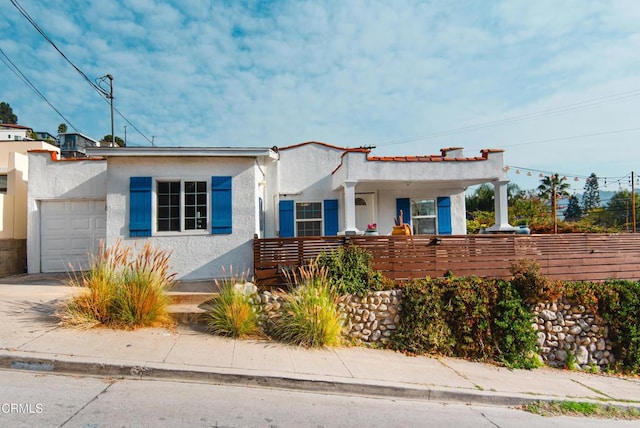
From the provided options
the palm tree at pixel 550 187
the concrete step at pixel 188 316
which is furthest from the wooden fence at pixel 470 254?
the palm tree at pixel 550 187

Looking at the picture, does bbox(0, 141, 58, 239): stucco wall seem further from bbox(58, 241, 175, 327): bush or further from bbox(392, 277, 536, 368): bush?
bbox(392, 277, 536, 368): bush

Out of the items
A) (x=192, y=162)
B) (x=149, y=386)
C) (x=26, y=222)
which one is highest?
(x=192, y=162)

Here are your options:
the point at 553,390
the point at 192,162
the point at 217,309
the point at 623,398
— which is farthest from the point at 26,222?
the point at 623,398

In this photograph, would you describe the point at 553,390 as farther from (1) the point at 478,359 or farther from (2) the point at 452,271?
(2) the point at 452,271

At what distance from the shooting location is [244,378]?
5055 millimetres

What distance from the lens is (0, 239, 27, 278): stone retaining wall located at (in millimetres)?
10758

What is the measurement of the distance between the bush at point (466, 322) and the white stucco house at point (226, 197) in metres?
3.70

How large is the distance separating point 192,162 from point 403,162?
242 inches

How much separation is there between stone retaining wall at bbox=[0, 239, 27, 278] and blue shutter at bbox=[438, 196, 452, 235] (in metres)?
13.4

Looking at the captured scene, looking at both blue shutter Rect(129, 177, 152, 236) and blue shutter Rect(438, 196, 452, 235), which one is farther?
blue shutter Rect(438, 196, 452, 235)


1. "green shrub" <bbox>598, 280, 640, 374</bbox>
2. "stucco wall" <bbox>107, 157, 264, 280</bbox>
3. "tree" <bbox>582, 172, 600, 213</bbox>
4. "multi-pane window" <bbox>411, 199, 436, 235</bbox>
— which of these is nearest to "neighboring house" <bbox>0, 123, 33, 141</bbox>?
"stucco wall" <bbox>107, 157, 264, 280</bbox>

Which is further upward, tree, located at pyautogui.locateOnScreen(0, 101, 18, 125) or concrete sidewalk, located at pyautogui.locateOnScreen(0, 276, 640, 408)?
tree, located at pyautogui.locateOnScreen(0, 101, 18, 125)

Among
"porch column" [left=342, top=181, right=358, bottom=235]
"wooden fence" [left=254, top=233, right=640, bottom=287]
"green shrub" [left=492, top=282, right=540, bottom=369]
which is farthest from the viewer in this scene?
"porch column" [left=342, top=181, right=358, bottom=235]

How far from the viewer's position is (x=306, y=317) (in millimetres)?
6707
